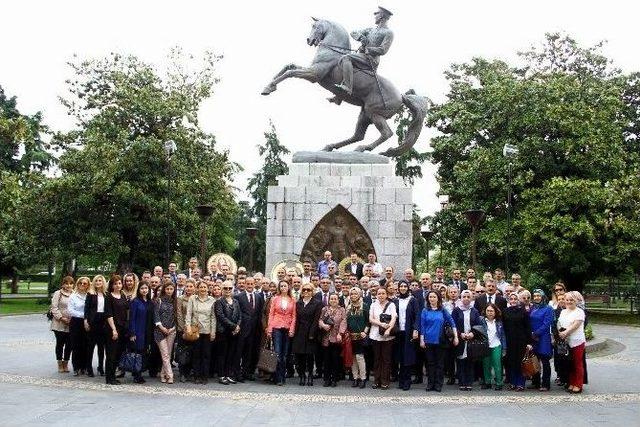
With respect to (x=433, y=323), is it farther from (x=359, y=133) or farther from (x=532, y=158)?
(x=532, y=158)

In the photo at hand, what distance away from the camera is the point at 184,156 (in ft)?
101

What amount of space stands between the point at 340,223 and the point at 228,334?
5272 millimetres

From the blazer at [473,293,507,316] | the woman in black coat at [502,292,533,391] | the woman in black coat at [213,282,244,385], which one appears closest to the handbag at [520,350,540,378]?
the woman in black coat at [502,292,533,391]

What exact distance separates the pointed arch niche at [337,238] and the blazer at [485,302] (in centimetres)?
414

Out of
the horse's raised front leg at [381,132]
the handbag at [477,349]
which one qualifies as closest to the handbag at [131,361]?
the handbag at [477,349]

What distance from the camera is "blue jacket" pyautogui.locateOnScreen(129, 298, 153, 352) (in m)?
11.3

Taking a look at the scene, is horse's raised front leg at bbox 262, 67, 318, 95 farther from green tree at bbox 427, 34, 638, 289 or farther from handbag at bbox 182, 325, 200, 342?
green tree at bbox 427, 34, 638, 289

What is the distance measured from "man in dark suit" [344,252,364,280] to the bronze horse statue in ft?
10.3

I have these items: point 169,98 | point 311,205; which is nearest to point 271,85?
point 311,205

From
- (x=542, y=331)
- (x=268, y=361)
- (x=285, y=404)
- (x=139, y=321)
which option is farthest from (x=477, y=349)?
(x=139, y=321)

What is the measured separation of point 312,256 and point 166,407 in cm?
728

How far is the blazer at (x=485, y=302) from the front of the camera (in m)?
12.1

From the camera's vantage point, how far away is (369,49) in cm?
1617

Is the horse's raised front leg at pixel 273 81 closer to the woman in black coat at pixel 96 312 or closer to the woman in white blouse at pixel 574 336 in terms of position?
the woman in black coat at pixel 96 312
